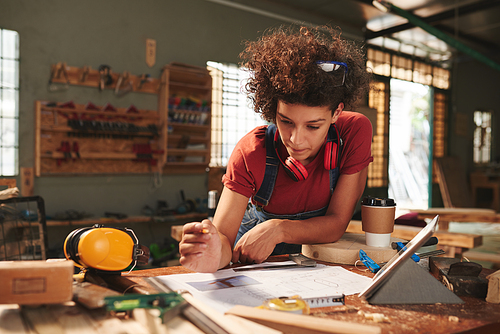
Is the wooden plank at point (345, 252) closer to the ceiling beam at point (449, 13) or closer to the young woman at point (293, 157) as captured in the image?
the young woman at point (293, 157)

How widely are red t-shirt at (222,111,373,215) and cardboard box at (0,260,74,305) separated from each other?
0.72 m

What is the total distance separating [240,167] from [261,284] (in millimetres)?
514

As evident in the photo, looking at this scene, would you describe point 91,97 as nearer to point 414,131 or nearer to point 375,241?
point 375,241

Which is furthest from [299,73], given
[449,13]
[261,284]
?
[449,13]

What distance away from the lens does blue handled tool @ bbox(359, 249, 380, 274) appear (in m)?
1.01

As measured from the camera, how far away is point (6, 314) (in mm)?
617

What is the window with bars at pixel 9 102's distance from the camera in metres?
3.71

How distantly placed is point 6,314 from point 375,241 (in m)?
0.97

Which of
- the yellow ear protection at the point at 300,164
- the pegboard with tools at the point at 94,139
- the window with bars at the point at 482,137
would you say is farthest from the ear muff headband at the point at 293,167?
the window with bars at the point at 482,137

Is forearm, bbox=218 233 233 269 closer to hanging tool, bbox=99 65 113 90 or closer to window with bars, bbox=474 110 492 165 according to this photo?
hanging tool, bbox=99 65 113 90

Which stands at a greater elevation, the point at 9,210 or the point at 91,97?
the point at 91,97

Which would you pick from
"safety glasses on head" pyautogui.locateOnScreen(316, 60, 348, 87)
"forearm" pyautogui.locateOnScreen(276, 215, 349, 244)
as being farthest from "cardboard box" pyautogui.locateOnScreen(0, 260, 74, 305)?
"safety glasses on head" pyautogui.locateOnScreen(316, 60, 348, 87)

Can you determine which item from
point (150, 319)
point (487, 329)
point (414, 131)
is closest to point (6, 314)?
point (150, 319)

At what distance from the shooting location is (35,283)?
62 cm
